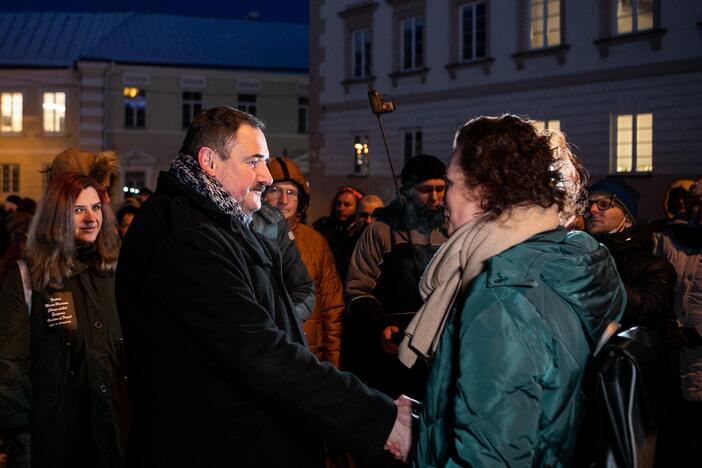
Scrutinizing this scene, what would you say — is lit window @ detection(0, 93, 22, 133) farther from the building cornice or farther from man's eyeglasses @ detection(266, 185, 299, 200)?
man's eyeglasses @ detection(266, 185, 299, 200)

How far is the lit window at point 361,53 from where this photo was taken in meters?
28.1

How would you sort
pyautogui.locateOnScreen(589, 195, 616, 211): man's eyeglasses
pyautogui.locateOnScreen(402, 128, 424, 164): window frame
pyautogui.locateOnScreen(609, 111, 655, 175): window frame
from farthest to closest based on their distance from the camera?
pyautogui.locateOnScreen(402, 128, 424, 164): window frame → pyautogui.locateOnScreen(609, 111, 655, 175): window frame → pyautogui.locateOnScreen(589, 195, 616, 211): man's eyeglasses

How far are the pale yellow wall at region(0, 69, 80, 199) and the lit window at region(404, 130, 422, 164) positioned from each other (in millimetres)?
20694

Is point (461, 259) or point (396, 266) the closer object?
point (461, 259)

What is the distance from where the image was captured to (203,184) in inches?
122

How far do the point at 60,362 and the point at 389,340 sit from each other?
6.66 ft

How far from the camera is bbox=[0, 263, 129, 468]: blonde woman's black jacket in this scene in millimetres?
4250

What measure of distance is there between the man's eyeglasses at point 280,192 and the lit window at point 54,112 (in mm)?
37940

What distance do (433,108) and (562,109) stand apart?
187 inches

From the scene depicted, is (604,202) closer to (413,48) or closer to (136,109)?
(413,48)

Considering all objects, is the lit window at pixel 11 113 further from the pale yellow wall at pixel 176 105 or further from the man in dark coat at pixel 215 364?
the man in dark coat at pixel 215 364

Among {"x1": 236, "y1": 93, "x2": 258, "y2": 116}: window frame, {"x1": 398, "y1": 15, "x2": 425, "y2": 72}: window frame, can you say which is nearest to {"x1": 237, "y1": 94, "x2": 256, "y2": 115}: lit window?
{"x1": 236, "y1": 93, "x2": 258, "y2": 116}: window frame

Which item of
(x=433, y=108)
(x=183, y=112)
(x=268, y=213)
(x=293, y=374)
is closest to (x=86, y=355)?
(x=268, y=213)

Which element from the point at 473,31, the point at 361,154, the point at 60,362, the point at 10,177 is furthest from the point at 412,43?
the point at 10,177
